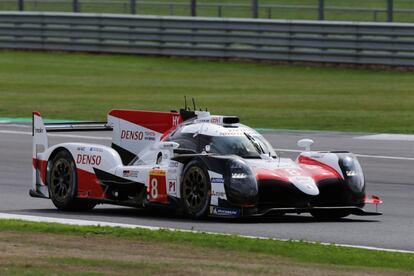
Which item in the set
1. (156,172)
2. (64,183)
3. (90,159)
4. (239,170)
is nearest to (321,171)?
(239,170)

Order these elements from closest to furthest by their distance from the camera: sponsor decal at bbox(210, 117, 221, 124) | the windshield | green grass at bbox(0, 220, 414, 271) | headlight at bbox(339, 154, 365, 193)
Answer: green grass at bbox(0, 220, 414, 271), headlight at bbox(339, 154, 365, 193), the windshield, sponsor decal at bbox(210, 117, 221, 124)

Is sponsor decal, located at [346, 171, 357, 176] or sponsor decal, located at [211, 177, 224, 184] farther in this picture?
sponsor decal, located at [346, 171, 357, 176]

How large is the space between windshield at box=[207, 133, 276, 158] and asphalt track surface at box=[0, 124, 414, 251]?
71cm

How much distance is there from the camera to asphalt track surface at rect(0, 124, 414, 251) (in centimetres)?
1266

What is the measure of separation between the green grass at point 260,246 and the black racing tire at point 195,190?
56.7 inches

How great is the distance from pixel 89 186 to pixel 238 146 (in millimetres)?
1881

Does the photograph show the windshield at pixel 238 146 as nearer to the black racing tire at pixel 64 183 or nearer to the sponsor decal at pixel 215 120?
the sponsor decal at pixel 215 120

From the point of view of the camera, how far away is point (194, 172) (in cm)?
1360

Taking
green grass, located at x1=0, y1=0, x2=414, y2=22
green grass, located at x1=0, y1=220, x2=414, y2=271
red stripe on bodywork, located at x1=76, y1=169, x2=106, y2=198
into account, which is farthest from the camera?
green grass, located at x1=0, y1=0, x2=414, y2=22

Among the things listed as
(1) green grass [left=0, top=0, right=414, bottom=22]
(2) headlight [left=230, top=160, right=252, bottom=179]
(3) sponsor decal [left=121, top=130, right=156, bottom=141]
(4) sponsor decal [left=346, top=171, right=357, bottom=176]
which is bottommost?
(4) sponsor decal [left=346, top=171, right=357, bottom=176]

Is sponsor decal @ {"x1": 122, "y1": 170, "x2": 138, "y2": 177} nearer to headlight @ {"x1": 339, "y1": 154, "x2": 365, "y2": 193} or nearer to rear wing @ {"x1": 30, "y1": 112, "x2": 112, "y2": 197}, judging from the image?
rear wing @ {"x1": 30, "y1": 112, "x2": 112, "y2": 197}

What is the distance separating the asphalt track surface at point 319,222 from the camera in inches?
498

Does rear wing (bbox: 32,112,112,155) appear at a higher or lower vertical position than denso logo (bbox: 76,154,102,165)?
higher

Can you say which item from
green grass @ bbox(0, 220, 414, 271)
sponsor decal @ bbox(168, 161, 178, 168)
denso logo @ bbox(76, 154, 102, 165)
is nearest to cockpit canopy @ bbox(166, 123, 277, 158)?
sponsor decal @ bbox(168, 161, 178, 168)
